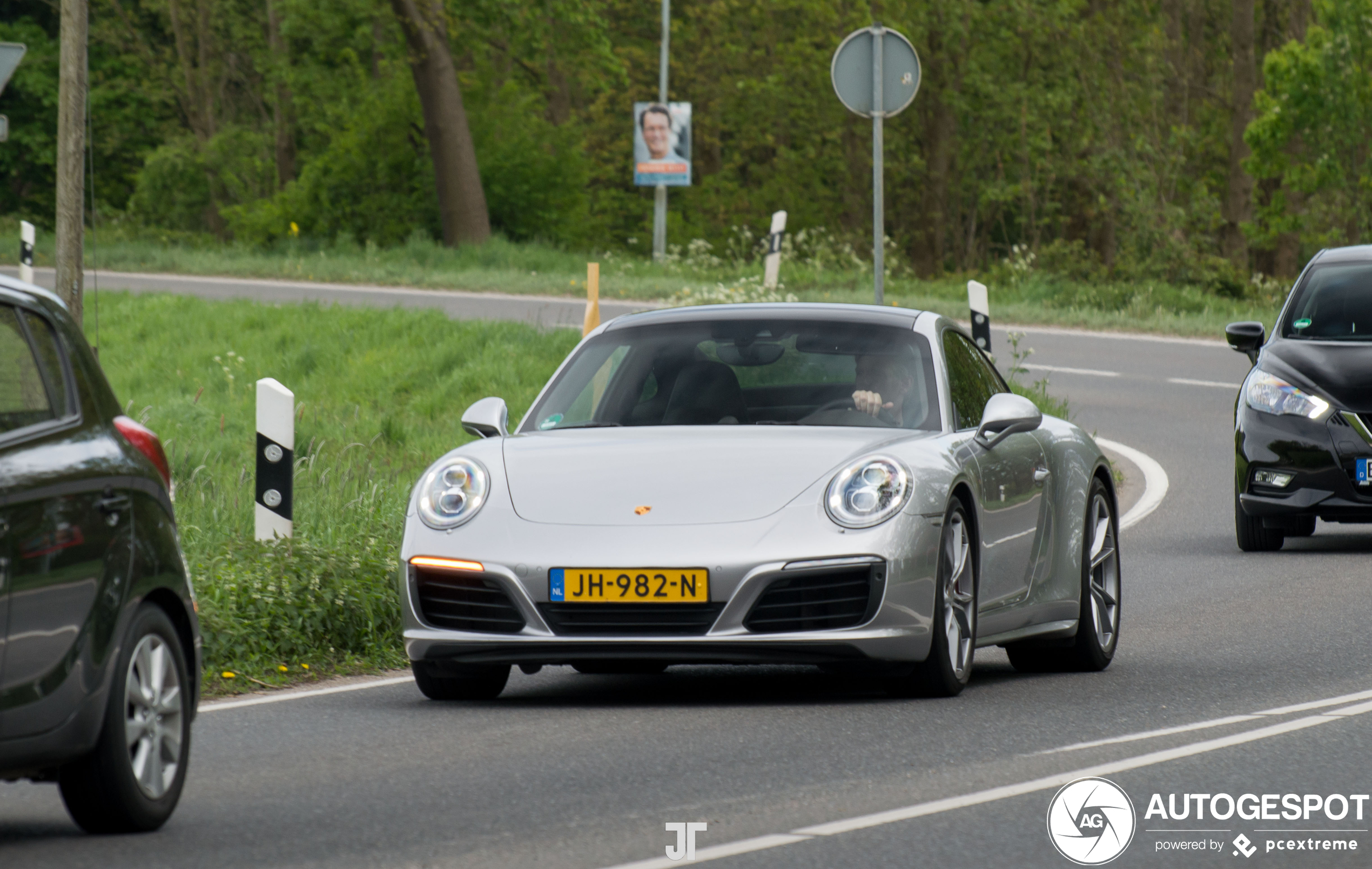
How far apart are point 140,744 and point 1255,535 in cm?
885

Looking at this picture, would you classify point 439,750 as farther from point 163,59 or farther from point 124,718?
point 163,59

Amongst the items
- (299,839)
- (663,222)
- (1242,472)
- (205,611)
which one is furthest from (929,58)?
(299,839)

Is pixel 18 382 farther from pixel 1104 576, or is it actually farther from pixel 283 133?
pixel 283 133

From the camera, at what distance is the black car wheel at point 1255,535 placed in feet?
43.4

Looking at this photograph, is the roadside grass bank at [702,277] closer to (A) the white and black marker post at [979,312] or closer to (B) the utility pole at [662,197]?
(B) the utility pole at [662,197]

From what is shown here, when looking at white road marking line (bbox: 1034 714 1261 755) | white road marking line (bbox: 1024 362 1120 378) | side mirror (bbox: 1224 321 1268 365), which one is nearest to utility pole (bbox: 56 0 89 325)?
side mirror (bbox: 1224 321 1268 365)

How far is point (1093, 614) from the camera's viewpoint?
360 inches

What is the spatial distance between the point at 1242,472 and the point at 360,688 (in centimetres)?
629

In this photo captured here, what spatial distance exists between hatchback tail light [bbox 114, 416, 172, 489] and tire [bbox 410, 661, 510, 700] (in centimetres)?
184

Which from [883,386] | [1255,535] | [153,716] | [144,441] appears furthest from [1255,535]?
[153,716]

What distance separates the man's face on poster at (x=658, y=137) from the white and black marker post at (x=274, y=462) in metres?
34.1

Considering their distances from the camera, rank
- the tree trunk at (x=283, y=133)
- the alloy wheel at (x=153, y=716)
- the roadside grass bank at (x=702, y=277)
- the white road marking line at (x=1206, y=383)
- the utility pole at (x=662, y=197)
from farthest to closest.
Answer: the tree trunk at (x=283, y=133)
the utility pole at (x=662, y=197)
the roadside grass bank at (x=702, y=277)
the white road marking line at (x=1206, y=383)
the alloy wheel at (x=153, y=716)

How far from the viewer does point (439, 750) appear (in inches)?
275

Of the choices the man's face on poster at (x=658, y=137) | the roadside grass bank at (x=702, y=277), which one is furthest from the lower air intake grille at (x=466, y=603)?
the man's face on poster at (x=658, y=137)
